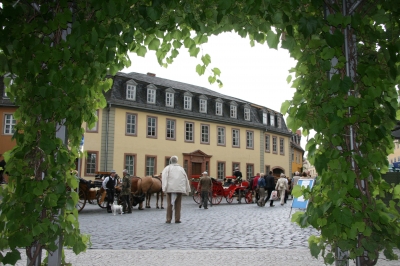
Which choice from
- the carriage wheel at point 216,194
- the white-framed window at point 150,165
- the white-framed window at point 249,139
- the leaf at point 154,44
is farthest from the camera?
the white-framed window at point 249,139

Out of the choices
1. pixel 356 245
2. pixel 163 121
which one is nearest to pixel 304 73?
pixel 356 245

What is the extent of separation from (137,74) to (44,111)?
38815 millimetres

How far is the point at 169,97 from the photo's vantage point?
3916cm

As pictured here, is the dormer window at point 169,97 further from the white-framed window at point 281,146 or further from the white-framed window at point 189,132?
the white-framed window at point 281,146

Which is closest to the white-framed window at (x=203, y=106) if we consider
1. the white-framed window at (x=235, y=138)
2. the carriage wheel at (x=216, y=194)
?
the white-framed window at (x=235, y=138)

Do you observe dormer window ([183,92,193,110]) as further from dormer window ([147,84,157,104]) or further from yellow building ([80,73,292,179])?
dormer window ([147,84,157,104])

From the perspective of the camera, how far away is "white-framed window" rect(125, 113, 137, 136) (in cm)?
3534

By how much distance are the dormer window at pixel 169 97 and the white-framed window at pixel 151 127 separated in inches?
92.6

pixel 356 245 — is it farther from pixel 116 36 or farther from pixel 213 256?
pixel 213 256

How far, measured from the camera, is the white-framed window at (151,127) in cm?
3675

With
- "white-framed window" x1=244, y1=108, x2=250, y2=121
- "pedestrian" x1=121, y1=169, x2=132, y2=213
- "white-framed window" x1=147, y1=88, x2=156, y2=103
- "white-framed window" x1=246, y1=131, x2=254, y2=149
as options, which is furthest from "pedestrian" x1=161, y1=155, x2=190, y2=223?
"white-framed window" x1=244, y1=108, x2=250, y2=121

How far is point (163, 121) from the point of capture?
3788cm

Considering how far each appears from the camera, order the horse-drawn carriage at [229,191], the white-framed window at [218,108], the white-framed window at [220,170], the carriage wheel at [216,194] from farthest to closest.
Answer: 1. the white-framed window at [218,108]
2. the white-framed window at [220,170]
3. the horse-drawn carriage at [229,191]
4. the carriage wheel at [216,194]

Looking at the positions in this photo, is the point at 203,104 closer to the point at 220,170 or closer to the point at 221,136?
the point at 221,136
